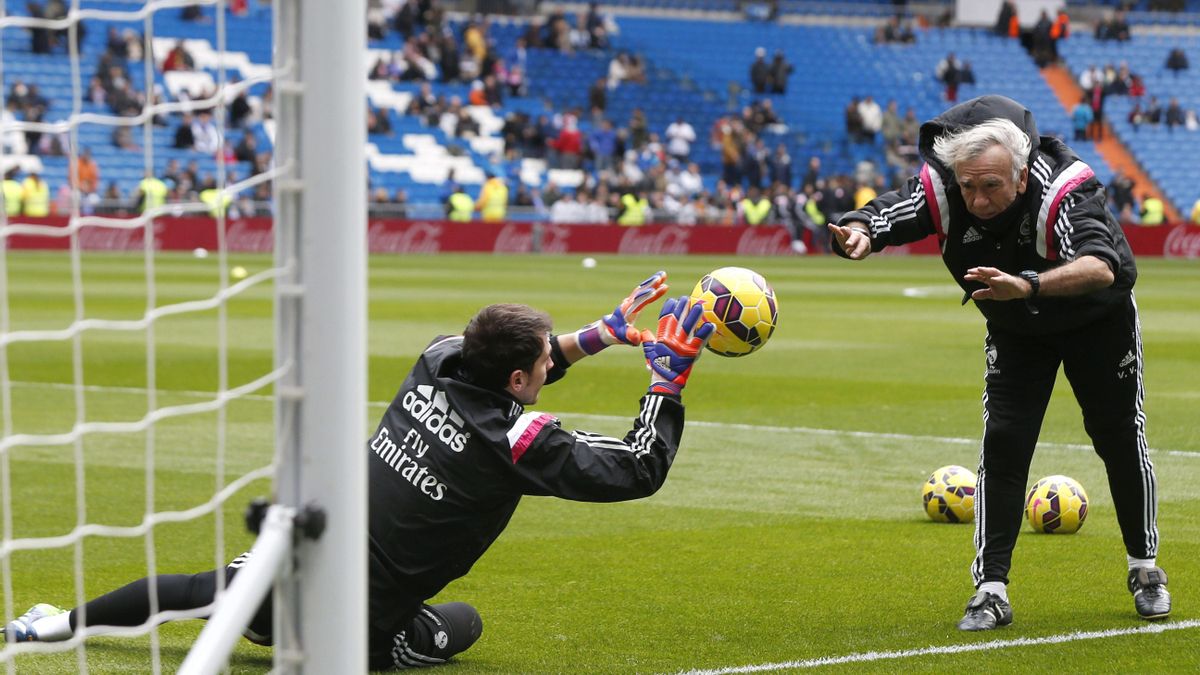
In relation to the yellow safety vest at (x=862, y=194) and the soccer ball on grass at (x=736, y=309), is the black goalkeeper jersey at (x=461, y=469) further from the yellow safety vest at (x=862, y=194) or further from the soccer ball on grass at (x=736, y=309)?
the yellow safety vest at (x=862, y=194)

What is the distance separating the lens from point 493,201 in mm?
38219

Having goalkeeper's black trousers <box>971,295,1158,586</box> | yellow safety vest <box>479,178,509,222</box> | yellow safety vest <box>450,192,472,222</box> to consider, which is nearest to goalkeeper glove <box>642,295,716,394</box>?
goalkeeper's black trousers <box>971,295,1158,586</box>

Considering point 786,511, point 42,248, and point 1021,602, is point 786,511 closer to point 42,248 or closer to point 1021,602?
point 1021,602

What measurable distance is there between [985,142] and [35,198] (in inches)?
1188

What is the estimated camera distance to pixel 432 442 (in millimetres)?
5031

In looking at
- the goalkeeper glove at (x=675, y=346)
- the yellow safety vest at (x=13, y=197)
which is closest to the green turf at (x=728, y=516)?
the goalkeeper glove at (x=675, y=346)

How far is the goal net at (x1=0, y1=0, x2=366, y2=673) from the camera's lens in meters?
3.23

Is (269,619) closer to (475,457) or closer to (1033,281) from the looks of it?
(475,457)

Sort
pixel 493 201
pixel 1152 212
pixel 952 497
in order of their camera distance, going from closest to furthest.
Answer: pixel 952 497, pixel 493 201, pixel 1152 212

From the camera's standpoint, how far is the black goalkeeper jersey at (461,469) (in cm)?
490

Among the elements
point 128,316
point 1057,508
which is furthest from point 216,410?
point 128,316

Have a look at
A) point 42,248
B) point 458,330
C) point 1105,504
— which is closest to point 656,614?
point 1105,504

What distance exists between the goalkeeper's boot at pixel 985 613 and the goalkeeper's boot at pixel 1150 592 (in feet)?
1.61

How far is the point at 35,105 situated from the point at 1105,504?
29.9m
